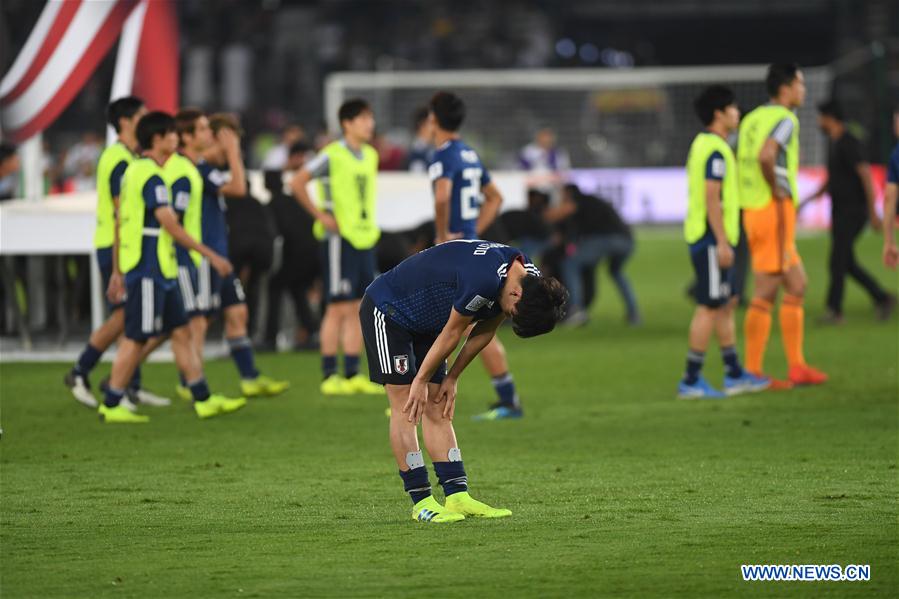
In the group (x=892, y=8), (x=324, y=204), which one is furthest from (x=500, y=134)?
(x=324, y=204)

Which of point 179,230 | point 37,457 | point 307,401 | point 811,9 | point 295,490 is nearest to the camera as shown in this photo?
point 295,490

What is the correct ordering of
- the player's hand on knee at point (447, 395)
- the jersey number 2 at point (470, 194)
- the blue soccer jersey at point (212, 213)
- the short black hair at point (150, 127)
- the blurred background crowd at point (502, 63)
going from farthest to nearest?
the blurred background crowd at point (502, 63)
the blue soccer jersey at point (212, 213)
the jersey number 2 at point (470, 194)
the short black hair at point (150, 127)
the player's hand on knee at point (447, 395)

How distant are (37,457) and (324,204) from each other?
11.4ft

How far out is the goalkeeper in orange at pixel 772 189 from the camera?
1071 centimetres

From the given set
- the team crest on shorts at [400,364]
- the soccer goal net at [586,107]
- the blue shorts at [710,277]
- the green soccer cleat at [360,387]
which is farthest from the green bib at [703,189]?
the soccer goal net at [586,107]

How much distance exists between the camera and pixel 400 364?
652cm

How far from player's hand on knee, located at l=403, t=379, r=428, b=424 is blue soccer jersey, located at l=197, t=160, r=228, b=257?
4588 mm

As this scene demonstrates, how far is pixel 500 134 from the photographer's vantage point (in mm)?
33000

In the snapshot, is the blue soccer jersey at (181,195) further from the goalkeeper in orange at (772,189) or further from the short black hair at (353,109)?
the goalkeeper in orange at (772,189)

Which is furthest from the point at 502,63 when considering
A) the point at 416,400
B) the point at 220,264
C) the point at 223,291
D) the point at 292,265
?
the point at 416,400

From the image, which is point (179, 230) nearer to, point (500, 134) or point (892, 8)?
point (500, 134)

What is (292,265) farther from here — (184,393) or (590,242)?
(590,242)

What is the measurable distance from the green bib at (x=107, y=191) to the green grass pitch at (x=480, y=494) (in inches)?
46.0

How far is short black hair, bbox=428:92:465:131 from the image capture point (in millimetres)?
9828
